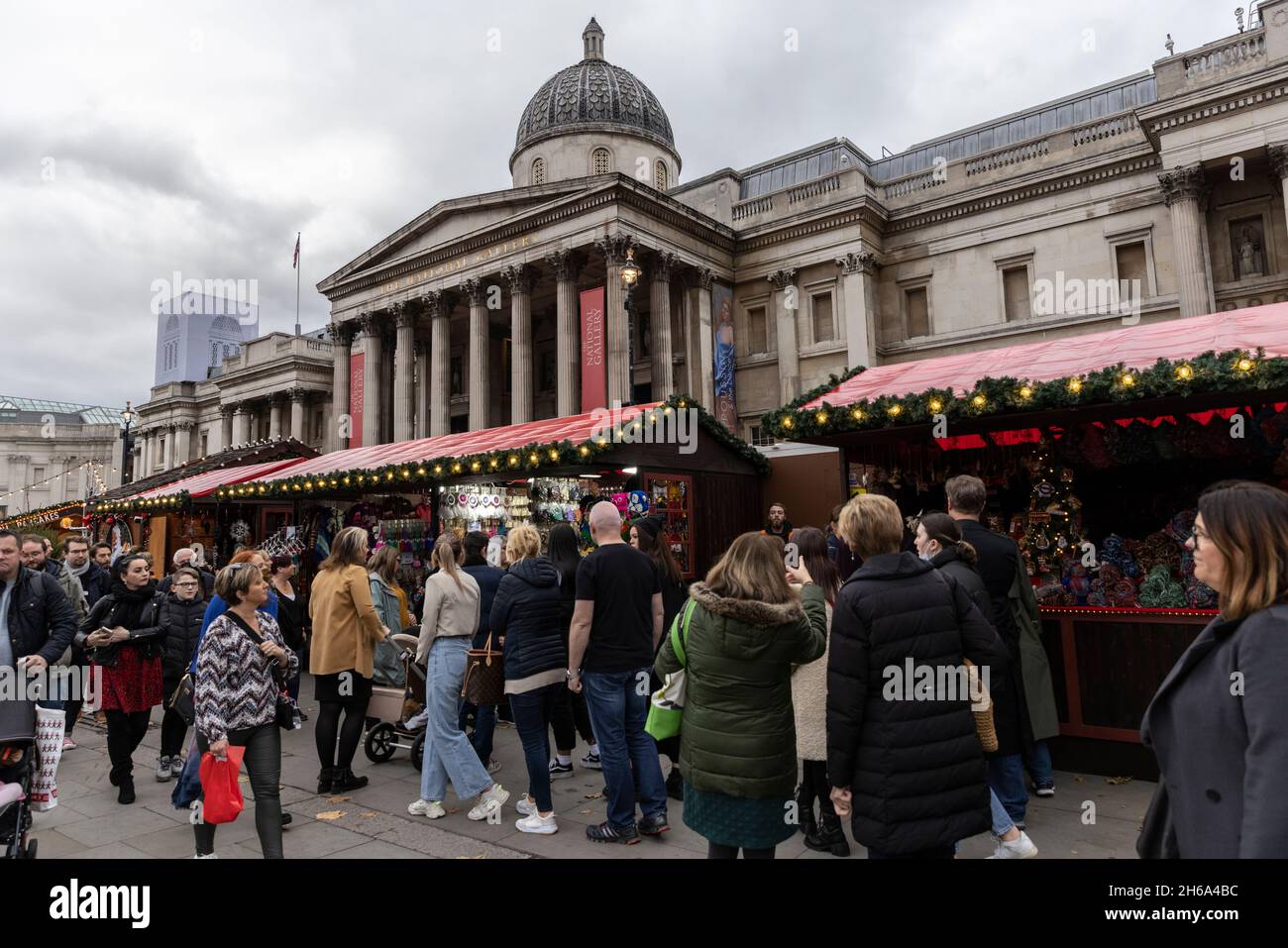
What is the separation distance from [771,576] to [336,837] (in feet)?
13.1

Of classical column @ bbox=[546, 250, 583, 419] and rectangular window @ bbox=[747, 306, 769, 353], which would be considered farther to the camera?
rectangular window @ bbox=[747, 306, 769, 353]

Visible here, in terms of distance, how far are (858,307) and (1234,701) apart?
27.9 metres

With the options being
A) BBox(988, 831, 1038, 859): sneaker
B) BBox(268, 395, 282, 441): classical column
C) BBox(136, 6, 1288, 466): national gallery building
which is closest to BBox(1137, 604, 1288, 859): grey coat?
BBox(988, 831, 1038, 859): sneaker

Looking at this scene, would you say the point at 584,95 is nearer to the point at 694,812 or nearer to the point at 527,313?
the point at 527,313

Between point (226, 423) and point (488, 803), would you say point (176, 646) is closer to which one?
point (488, 803)

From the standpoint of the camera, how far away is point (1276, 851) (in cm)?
190

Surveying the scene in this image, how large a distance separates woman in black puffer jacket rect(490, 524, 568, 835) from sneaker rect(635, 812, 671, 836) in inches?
25.5

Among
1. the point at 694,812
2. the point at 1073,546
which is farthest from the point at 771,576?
the point at 1073,546

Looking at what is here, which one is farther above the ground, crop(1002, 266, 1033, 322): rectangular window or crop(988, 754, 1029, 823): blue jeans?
crop(1002, 266, 1033, 322): rectangular window

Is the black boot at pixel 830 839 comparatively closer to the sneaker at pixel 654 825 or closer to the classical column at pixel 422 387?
the sneaker at pixel 654 825

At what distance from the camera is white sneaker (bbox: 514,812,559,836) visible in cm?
543

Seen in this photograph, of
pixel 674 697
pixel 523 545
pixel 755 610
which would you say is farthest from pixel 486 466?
pixel 755 610

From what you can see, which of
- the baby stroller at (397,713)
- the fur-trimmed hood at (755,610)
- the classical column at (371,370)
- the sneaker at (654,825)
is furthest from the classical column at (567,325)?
the fur-trimmed hood at (755,610)

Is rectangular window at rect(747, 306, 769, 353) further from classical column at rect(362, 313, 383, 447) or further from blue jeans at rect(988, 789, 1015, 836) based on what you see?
blue jeans at rect(988, 789, 1015, 836)
